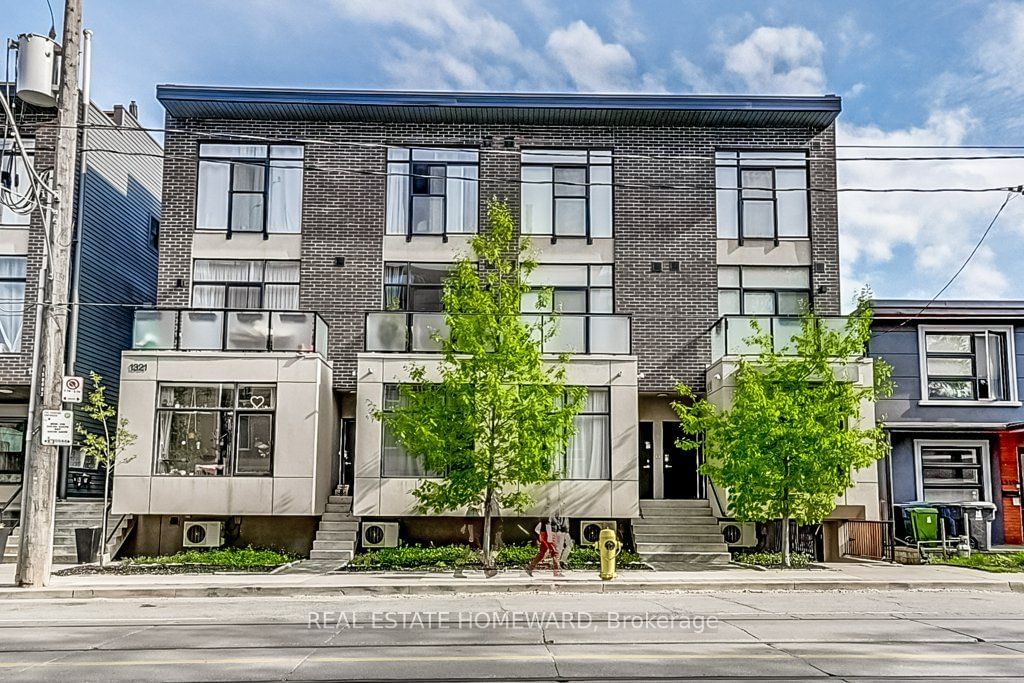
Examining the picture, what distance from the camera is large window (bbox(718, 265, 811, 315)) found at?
25.9 m

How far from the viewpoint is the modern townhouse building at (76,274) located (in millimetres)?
25406

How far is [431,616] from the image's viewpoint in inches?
526

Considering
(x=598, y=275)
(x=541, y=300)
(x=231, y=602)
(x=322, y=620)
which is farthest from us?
(x=598, y=275)

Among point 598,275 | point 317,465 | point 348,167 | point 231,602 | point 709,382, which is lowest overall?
point 231,602

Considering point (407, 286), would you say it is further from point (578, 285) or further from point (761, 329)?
point (761, 329)

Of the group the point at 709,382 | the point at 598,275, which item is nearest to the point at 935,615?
the point at 709,382

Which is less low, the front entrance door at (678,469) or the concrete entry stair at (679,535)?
the front entrance door at (678,469)

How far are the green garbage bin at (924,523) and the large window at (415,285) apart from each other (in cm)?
1183

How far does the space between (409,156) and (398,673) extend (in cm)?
1893

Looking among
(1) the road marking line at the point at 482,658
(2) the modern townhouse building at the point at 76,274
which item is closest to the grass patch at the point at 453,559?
(2) the modern townhouse building at the point at 76,274

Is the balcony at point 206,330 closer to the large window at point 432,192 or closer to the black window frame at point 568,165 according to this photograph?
the large window at point 432,192

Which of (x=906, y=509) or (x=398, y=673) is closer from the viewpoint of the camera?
(x=398, y=673)

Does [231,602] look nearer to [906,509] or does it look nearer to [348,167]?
[348,167]

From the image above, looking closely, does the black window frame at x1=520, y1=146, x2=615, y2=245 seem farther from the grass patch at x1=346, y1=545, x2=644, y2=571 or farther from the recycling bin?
the recycling bin
